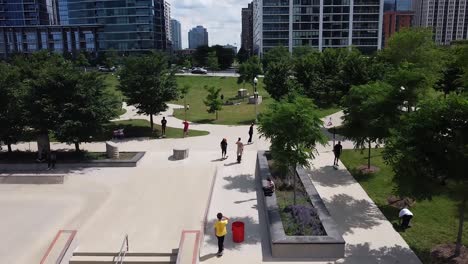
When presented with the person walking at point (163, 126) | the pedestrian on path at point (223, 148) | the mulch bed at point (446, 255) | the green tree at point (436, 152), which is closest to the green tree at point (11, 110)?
the person walking at point (163, 126)

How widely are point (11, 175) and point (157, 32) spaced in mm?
140070

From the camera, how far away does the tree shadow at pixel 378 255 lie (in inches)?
502

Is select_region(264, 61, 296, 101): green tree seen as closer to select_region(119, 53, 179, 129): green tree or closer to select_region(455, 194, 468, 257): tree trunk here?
select_region(119, 53, 179, 129): green tree

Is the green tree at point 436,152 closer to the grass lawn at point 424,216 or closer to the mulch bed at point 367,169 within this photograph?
the grass lawn at point 424,216

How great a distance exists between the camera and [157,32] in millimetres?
154750

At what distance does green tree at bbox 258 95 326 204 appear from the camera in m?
15.7

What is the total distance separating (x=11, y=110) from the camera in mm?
23906

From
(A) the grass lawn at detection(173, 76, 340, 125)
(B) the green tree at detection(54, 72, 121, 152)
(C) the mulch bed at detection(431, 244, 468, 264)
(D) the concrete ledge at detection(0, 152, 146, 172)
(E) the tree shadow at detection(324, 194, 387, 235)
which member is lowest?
(E) the tree shadow at detection(324, 194, 387, 235)

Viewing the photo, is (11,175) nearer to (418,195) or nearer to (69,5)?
(418,195)

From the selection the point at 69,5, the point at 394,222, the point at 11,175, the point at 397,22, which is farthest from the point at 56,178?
the point at 397,22

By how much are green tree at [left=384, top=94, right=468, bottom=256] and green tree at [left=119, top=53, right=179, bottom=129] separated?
22132 mm

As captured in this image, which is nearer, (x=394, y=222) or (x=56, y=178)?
(x=394, y=222)

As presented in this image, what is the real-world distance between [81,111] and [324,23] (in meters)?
119

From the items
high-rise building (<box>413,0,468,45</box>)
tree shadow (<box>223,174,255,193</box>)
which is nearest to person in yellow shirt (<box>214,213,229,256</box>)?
tree shadow (<box>223,174,255,193</box>)
